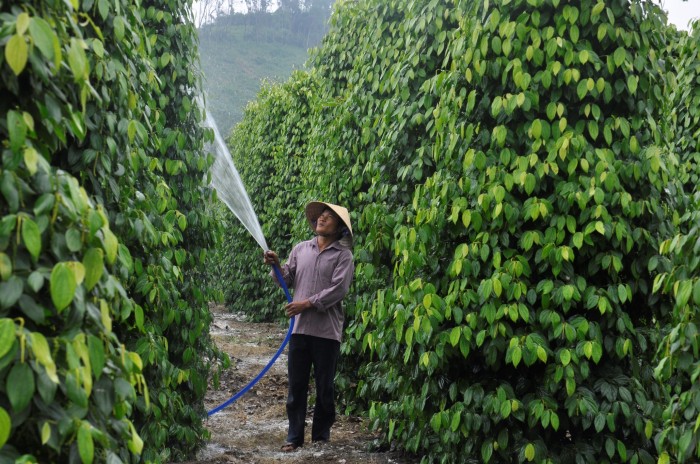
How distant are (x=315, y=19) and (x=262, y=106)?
51.0 metres

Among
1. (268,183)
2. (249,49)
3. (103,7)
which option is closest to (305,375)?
(103,7)

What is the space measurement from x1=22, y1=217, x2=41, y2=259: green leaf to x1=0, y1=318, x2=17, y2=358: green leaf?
0.18 meters

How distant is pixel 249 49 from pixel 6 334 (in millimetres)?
54392

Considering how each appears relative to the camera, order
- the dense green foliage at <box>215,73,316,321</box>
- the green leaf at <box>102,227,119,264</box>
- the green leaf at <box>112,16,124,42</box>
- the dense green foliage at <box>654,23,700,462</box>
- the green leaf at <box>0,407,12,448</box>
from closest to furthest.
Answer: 1. the green leaf at <box>0,407,12,448</box>
2. the green leaf at <box>102,227,119,264</box>
3. the green leaf at <box>112,16,124,42</box>
4. the dense green foliage at <box>654,23,700,462</box>
5. the dense green foliage at <box>215,73,316,321</box>

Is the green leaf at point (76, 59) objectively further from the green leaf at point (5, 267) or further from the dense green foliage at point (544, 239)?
the dense green foliage at point (544, 239)

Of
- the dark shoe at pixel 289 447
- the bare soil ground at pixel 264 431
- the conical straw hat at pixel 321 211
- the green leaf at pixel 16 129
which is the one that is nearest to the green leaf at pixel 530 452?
the bare soil ground at pixel 264 431

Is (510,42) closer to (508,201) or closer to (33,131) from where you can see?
(508,201)

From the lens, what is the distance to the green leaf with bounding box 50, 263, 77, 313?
1.64 metres

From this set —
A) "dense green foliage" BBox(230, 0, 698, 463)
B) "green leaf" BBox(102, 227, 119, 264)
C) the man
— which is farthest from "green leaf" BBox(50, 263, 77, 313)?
the man

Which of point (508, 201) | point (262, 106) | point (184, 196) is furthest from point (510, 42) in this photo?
point (262, 106)

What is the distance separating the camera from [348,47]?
6.99 meters

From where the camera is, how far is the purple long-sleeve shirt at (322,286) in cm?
538

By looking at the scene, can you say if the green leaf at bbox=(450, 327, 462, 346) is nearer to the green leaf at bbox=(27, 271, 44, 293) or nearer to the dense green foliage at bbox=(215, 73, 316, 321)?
the green leaf at bbox=(27, 271, 44, 293)

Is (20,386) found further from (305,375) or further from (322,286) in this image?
(305,375)
